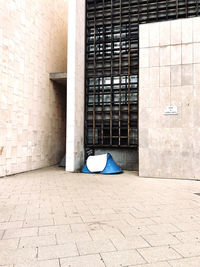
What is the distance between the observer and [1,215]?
429 cm

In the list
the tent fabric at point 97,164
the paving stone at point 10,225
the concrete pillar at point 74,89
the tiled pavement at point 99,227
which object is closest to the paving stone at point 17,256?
the tiled pavement at point 99,227

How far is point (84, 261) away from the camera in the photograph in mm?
2602

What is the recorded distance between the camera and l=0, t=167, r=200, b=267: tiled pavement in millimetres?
2676

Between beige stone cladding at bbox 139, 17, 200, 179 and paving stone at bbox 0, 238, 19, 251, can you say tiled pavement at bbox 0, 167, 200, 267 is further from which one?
beige stone cladding at bbox 139, 17, 200, 179

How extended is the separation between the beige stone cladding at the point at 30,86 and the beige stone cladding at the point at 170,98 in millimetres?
5418

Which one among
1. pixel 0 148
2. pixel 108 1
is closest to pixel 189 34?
pixel 108 1

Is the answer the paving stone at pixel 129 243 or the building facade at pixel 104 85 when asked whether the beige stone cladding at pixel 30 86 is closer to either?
the building facade at pixel 104 85

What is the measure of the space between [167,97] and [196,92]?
1.10m

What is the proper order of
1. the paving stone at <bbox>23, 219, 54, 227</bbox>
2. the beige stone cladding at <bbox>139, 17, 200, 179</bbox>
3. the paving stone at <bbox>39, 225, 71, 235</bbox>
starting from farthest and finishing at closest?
1. the beige stone cladding at <bbox>139, 17, 200, 179</bbox>
2. the paving stone at <bbox>23, 219, 54, 227</bbox>
3. the paving stone at <bbox>39, 225, 71, 235</bbox>

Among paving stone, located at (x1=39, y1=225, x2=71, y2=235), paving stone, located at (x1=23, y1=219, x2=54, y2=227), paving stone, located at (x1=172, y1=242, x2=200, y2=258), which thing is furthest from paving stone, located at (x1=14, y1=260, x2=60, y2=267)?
paving stone, located at (x1=172, y1=242, x2=200, y2=258)

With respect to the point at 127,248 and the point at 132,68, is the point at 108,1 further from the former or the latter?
the point at 127,248

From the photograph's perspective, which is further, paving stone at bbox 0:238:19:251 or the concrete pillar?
the concrete pillar

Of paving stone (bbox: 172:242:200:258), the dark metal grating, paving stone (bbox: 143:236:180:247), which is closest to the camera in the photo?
paving stone (bbox: 172:242:200:258)

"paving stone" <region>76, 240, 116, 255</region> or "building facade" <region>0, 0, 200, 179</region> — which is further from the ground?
"building facade" <region>0, 0, 200, 179</region>
